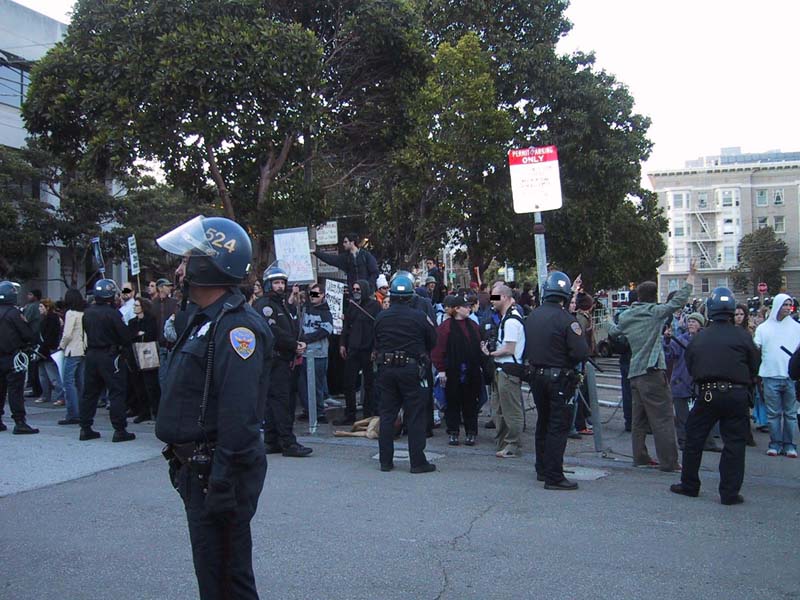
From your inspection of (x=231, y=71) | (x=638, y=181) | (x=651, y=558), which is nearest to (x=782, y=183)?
(x=638, y=181)

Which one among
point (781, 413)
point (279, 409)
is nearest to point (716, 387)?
point (781, 413)

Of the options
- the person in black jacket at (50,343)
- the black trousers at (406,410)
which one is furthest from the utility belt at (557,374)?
the person in black jacket at (50,343)

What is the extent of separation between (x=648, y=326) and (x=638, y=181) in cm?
2193

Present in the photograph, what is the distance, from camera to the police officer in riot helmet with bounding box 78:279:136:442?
945 cm

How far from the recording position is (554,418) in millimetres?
7156

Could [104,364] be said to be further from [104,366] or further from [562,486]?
[562,486]

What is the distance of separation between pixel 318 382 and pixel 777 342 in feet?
19.8

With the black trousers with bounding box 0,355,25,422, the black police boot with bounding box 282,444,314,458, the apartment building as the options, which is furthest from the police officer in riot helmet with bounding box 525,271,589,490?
the apartment building

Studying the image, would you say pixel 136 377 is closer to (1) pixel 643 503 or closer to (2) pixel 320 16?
(1) pixel 643 503

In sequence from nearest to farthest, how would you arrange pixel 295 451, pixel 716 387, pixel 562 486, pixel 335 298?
pixel 716 387 → pixel 562 486 → pixel 295 451 → pixel 335 298

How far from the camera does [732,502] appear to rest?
661 centimetres

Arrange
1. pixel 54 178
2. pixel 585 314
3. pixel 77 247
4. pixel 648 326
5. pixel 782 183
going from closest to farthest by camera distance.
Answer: pixel 648 326 < pixel 585 314 < pixel 54 178 < pixel 77 247 < pixel 782 183

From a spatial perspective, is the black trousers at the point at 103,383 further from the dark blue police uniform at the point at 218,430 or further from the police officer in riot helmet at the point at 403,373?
the dark blue police uniform at the point at 218,430

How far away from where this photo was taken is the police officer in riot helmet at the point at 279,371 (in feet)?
28.2
